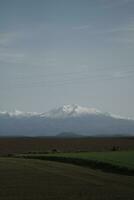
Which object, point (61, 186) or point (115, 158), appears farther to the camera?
point (115, 158)

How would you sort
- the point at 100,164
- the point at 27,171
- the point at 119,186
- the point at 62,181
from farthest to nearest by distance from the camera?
the point at 100,164, the point at 27,171, the point at 62,181, the point at 119,186

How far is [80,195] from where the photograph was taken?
25.4 meters

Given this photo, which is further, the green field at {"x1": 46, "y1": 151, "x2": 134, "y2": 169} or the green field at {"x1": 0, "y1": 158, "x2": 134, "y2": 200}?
the green field at {"x1": 46, "y1": 151, "x2": 134, "y2": 169}

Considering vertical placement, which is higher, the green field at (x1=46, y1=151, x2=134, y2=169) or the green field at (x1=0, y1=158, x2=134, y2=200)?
the green field at (x1=46, y1=151, x2=134, y2=169)

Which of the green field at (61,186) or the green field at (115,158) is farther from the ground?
the green field at (115,158)

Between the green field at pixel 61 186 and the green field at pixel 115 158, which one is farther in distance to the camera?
the green field at pixel 115 158

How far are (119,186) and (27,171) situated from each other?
11.4 m

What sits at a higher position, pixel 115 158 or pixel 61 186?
pixel 115 158

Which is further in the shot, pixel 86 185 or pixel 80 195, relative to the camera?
pixel 86 185

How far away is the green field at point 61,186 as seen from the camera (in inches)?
983

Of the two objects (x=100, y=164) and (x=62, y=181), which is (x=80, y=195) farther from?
(x=100, y=164)

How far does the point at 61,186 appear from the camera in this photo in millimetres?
29172

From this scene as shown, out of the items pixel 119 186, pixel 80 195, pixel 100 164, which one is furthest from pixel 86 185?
pixel 100 164

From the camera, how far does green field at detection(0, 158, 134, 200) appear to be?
2497 centimetres
